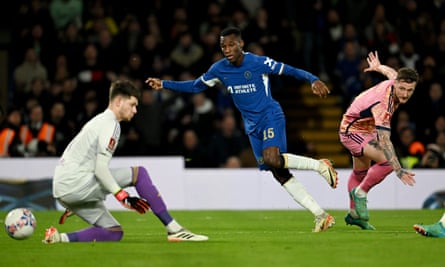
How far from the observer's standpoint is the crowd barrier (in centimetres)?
1714

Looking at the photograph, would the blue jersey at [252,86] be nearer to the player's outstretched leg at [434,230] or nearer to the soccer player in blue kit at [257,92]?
the soccer player in blue kit at [257,92]

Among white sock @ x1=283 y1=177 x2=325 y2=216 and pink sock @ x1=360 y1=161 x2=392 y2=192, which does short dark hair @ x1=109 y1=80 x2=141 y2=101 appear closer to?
white sock @ x1=283 y1=177 x2=325 y2=216

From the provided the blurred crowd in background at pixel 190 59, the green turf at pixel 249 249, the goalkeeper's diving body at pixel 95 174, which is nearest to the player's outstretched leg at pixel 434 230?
the green turf at pixel 249 249

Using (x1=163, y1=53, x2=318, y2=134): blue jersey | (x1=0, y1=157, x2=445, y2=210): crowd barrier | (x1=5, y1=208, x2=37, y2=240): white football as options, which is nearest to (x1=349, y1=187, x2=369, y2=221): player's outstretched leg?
(x1=163, y1=53, x2=318, y2=134): blue jersey

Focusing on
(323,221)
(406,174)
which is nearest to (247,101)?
(323,221)

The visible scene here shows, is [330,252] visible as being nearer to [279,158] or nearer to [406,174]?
[406,174]

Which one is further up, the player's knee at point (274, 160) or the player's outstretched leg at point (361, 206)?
the player's knee at point (274, 160)

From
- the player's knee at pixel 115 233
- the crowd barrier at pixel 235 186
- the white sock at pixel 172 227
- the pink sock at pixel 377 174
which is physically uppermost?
the pink sock at pixel 377 174

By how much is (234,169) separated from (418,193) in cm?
317

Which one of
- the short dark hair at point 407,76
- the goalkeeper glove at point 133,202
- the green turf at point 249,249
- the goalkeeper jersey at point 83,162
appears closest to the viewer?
the green turf at point 249,249

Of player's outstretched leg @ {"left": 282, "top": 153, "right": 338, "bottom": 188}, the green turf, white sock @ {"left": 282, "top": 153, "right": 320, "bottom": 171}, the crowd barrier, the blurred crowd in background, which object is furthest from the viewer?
the blurred crowd in background

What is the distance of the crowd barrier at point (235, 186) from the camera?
17141mm

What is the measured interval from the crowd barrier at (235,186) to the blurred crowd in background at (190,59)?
0.58 meters

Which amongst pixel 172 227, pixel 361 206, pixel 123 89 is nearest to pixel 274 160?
pixel 361 206
